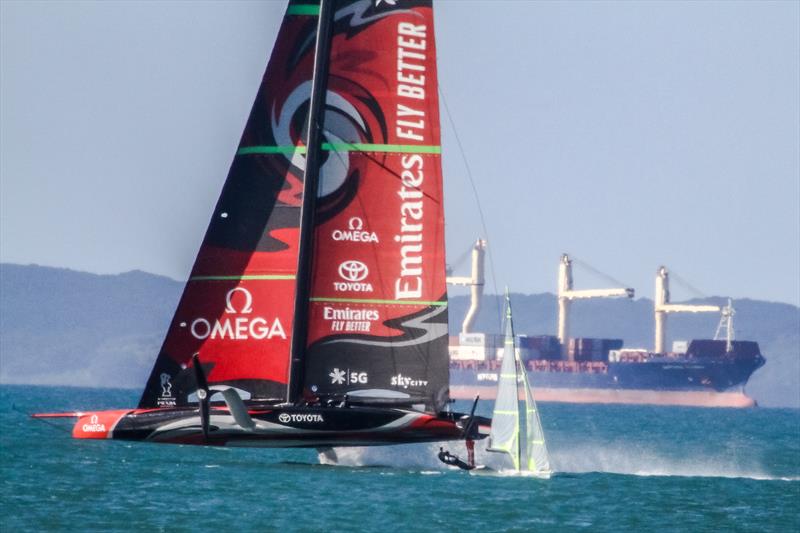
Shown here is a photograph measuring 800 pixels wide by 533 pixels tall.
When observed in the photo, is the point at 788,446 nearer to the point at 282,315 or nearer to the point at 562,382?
the point at 282,315

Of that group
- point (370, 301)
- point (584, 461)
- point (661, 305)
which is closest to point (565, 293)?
point (661, 305)

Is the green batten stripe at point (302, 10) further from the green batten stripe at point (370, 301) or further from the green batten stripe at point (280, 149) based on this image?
the green batten stripe at point (370, 301)

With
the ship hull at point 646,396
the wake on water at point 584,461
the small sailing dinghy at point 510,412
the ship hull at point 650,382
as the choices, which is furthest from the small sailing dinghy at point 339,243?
the ship hull at point 646,396

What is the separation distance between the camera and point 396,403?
107ft

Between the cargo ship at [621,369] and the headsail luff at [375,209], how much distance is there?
133 m

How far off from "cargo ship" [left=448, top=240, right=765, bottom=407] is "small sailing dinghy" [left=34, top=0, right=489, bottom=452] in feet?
438

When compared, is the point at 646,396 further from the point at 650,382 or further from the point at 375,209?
the point at 375,209

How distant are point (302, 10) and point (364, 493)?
9.64 metres

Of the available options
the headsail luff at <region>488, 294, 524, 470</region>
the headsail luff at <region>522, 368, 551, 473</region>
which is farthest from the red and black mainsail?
the headsail luff at <region>522, 368, 551, 473</region>

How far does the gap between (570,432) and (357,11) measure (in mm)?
51624

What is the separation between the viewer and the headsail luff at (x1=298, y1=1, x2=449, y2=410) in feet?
107

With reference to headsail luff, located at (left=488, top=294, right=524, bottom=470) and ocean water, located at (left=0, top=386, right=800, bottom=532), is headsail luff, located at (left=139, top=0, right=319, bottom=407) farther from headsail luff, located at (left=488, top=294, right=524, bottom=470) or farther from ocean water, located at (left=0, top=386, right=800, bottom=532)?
headsail luff, located at (left=488, top=294, right=524, bottom=470)

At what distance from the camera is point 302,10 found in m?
33.1

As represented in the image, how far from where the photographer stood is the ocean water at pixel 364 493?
30.9 metres
